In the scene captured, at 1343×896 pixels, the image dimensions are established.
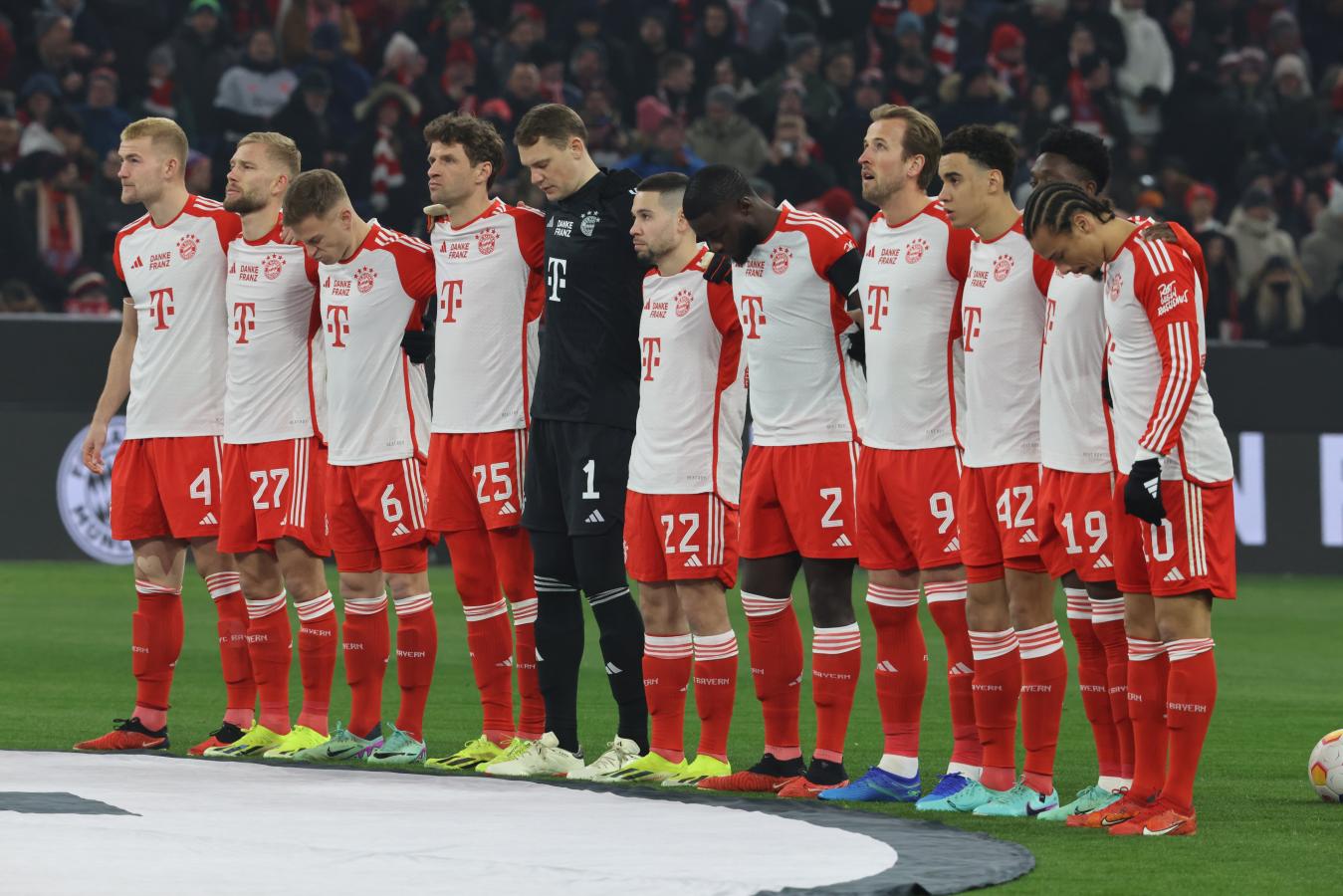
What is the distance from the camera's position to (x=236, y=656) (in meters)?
9.62

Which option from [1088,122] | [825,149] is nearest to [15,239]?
[825,149]

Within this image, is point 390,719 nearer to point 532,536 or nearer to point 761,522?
point 532,536

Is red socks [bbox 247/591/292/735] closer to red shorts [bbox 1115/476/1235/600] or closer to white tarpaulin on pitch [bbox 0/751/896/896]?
white tarpaulin on pitch [bbox 0/751/896/896]

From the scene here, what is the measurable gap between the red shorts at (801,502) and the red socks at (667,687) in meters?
0.53

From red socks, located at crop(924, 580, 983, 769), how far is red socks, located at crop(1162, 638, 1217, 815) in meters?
0.92

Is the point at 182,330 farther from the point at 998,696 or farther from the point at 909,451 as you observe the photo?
the point at 998,696

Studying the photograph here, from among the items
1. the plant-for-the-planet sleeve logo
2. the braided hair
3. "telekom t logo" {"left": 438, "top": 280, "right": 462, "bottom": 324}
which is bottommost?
the plant-for-the-planet sleeve logo

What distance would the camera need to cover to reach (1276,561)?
1833 centimetres

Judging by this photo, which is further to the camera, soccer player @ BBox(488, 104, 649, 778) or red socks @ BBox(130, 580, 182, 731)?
red socks @ BBox(130, 580, 182, 731)

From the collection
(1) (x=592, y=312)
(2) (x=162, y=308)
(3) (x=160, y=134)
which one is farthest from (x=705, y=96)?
(1) (x=592, y=312)

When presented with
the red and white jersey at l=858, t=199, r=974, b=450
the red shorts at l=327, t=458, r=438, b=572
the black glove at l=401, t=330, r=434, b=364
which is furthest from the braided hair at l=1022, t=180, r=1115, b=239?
the red shorts at l=327, t=458, r=438, b=572

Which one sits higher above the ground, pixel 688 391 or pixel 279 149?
pixel 279 149

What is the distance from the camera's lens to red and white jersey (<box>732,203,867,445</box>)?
326 inches

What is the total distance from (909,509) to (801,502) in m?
0.44
